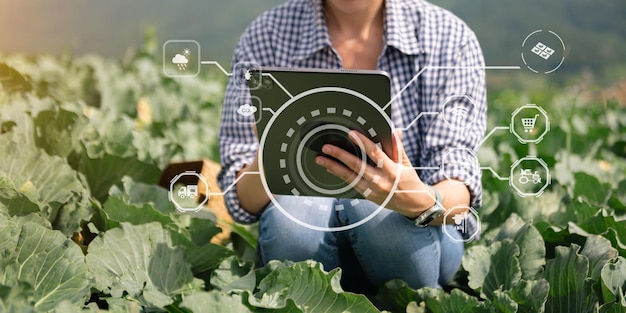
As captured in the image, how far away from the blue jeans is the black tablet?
12 cm

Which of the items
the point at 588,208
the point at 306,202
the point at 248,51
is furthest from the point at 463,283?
the point at 248,51

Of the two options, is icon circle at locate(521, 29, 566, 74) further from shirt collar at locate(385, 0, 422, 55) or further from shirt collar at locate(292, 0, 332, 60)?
shirt collar at locate(292, 0, 332, 60)

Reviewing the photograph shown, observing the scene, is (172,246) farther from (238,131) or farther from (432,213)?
(432,213)

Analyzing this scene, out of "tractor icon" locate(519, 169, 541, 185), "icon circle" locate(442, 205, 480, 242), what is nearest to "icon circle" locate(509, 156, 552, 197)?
"tractor icon" locate(519, 169, 541, 185)

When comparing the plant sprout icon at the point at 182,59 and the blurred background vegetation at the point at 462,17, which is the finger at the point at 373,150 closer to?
the plant sprout icon at the point at 182,59

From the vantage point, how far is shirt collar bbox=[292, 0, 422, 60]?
4.98ft

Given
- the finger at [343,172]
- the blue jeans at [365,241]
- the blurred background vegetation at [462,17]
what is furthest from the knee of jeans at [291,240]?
the blurred background vegetation at [462,17]

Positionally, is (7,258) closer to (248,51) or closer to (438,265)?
(248,51)

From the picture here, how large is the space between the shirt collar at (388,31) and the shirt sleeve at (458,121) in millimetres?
69

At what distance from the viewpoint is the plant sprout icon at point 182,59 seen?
57.9 inches

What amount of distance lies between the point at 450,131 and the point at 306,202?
302 millimetres

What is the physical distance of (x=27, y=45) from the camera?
163 inches

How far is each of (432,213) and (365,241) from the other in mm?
156

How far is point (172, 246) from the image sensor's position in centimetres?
148
